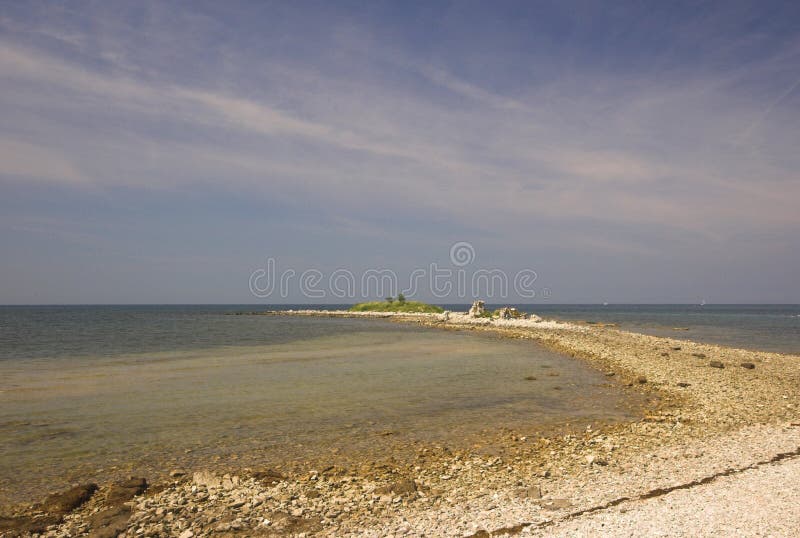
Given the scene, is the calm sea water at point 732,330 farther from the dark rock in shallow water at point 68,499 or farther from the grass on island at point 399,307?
the dark rock in shallow water at point 68,499

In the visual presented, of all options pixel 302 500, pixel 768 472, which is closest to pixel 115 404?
pixel 302 500

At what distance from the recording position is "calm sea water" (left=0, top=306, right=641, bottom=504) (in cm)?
1106

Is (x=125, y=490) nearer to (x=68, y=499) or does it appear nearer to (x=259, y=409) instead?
(x=68, y=499)

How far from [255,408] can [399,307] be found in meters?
95.0

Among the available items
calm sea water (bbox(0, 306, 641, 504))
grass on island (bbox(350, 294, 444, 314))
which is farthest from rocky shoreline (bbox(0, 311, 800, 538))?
grass on island (bbox(350, 294, 444, 314))

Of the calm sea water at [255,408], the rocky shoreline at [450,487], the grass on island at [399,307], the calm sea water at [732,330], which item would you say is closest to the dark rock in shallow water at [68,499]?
the rocky shoreline at [450,487]

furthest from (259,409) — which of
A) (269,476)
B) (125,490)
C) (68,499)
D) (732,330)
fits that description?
(732,330)

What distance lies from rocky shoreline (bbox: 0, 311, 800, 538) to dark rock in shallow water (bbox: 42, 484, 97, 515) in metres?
0.03

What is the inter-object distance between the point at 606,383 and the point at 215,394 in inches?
642

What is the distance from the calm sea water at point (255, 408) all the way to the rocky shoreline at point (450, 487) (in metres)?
1.11

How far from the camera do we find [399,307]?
110500 millimetres

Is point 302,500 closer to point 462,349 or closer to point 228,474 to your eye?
point 228,474

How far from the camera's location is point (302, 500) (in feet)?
27.3

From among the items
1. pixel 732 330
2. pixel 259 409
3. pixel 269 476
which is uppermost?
pixel 269 476
